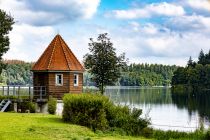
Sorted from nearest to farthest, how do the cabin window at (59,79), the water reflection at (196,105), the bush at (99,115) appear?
the bush at (99,115) < the cabin window at (59,79) < the water reflection at (196,105)

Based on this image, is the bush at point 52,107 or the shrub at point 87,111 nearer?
the shrub at point 87,111

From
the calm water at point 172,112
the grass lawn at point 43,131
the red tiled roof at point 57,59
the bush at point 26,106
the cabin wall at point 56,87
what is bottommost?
the calm water at point 172,112

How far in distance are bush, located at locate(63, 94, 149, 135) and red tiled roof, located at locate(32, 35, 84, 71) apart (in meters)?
19.5

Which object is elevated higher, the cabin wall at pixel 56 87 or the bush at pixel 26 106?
the cabin wall at pixel 56 87

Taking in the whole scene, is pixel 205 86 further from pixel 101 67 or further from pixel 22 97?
pixel 22 97

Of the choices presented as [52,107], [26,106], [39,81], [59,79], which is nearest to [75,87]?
[59,79]

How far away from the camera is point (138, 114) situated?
26.5 metres

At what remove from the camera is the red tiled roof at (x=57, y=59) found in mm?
45812

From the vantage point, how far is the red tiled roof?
1804 inches

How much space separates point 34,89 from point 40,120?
794 inches

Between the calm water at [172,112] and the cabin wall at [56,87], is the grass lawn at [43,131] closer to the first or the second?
the calm water at [172,112]

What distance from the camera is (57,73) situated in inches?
1796

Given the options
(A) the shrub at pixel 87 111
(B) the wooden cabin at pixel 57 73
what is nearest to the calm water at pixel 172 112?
(A) the shrub at pixel 87 111

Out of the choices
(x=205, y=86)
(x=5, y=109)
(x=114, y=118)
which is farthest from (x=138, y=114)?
(x=205, y=86)
